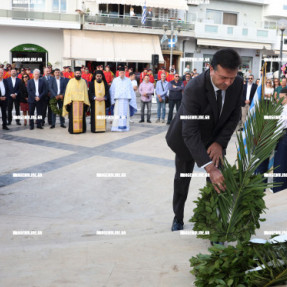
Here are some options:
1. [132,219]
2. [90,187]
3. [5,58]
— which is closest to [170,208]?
[132,219]

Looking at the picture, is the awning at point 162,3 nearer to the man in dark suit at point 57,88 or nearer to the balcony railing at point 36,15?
the balcony railing at point 36,15

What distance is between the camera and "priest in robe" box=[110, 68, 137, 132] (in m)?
11.3

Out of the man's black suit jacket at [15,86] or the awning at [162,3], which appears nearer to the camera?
the man's black suit jacket at [15,86]

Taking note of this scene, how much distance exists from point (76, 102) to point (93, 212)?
20.6 ft

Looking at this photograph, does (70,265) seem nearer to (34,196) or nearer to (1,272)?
(1,272)

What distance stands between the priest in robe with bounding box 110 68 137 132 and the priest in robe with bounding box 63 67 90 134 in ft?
2.88

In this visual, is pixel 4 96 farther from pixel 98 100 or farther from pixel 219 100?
pixel 219 100

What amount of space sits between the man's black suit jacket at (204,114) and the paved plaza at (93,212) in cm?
82

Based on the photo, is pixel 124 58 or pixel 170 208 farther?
pixel 124 58

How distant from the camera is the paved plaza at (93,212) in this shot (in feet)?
9.02

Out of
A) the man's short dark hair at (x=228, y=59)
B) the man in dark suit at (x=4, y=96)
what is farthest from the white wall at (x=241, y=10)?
the man's short dark hair at (x=228, y=59)

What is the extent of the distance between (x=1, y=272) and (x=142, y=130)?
8.89 m

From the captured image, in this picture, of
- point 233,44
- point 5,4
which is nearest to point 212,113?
point 5,4

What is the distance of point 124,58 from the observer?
87.8ft
